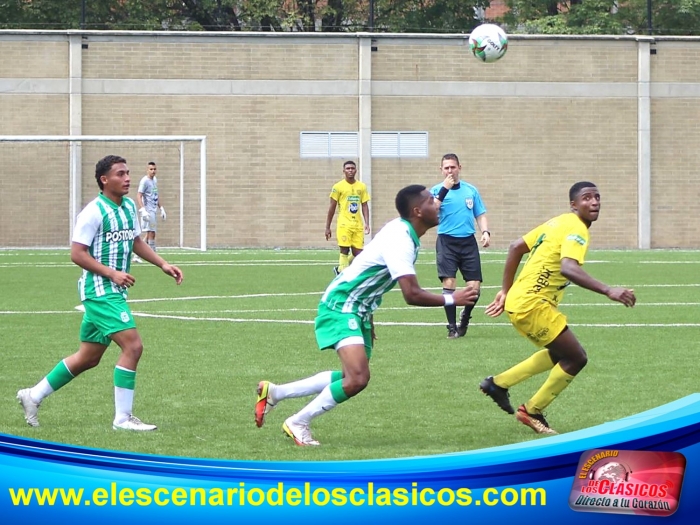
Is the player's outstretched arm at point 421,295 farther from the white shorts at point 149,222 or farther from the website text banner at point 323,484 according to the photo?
the white shorts at point 149,222

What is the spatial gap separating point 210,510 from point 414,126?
34785 millimetres

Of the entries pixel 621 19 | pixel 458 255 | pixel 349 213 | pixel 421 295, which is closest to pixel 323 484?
pixel 421 295

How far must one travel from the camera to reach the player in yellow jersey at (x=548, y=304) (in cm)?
809

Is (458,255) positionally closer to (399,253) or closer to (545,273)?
(545,273)

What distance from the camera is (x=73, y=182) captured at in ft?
116

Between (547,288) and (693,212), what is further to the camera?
(693,212)

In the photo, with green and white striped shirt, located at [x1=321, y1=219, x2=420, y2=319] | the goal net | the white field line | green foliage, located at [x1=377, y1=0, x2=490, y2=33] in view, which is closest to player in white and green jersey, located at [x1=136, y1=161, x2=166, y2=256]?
the white field line

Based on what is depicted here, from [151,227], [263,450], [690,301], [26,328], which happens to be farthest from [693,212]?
[263,450]

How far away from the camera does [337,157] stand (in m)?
37.0

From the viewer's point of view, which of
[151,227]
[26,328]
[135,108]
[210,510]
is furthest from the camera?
[135,108]

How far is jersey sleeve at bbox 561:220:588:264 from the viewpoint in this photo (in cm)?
802

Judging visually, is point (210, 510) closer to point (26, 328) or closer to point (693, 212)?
point (26, 328)

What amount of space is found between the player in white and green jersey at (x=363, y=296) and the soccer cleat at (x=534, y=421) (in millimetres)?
1172

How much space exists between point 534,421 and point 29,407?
10.9 ft
